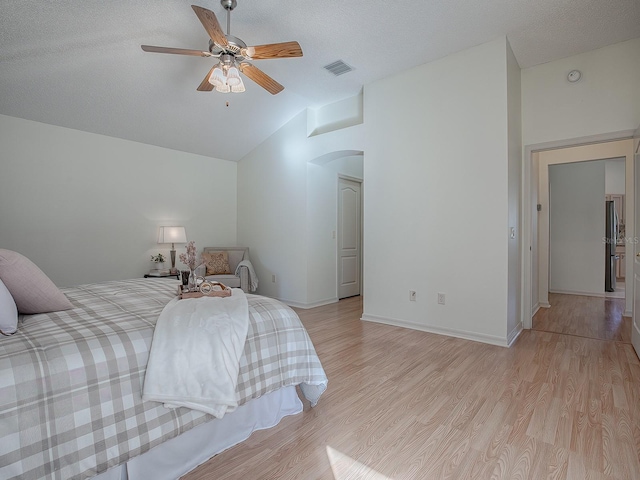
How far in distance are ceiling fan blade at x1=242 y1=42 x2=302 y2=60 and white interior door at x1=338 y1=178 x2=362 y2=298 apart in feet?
10.2

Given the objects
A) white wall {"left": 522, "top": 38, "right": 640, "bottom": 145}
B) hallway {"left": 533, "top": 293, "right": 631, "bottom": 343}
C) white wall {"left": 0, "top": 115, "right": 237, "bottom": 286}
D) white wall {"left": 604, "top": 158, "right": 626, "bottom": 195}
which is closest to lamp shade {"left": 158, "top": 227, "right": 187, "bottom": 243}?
white wall {"left": 0, "top": 115, "right": 237, "bottom": 286}

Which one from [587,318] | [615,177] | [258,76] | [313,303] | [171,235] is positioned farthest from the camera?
[615,177]

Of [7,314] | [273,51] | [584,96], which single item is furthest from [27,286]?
[584,96]

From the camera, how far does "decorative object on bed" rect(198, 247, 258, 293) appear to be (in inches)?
196

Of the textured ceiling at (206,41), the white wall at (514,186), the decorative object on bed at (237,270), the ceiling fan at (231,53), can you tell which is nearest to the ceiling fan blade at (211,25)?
the ceiling fan at (231,53)

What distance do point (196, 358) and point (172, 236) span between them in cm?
383

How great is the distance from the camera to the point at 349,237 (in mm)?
5957

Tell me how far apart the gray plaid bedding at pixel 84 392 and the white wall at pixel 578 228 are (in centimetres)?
651

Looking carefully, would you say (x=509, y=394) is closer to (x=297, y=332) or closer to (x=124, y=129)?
(x=297, y=332)

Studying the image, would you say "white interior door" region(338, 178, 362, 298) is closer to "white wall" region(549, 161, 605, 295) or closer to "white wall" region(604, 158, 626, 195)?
"white wall" region(549, 161, 605, 295)

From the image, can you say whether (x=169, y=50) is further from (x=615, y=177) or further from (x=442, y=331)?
(x=615, y=177)

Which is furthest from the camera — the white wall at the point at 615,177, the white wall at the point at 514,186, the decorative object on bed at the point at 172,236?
the white wall at the point at 615,177

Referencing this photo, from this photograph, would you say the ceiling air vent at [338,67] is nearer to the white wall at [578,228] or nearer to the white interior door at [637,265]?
the white interior door at [637,265]

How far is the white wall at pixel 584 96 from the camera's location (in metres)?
3.28
